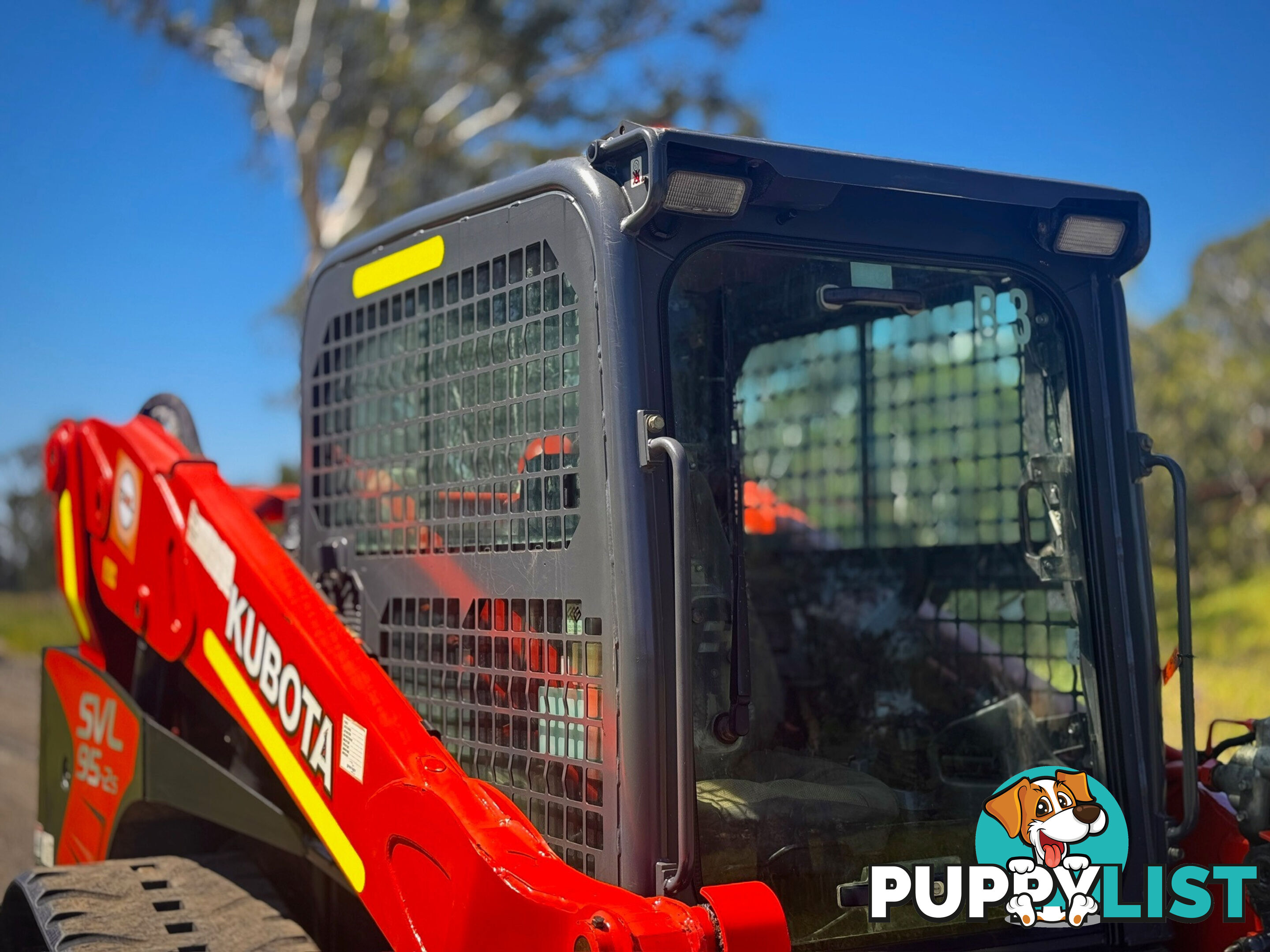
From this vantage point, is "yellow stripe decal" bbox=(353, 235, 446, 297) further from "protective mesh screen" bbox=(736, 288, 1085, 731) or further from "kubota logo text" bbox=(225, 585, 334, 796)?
"protective mesh screen" bbox=(736, 288, 1085, 731)

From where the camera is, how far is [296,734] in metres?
2.92

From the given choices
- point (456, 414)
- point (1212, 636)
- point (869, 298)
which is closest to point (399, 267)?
point (456, 414)

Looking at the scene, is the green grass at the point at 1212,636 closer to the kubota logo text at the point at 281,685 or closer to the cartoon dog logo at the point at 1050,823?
the cartoon dog logo at the point at 1050,823

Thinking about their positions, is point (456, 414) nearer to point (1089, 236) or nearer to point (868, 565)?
point (1089, 236)

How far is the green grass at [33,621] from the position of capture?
71.7 feet

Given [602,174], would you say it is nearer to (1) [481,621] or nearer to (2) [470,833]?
(1) [481,621]

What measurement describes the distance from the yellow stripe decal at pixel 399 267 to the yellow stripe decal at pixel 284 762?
0.92 metres

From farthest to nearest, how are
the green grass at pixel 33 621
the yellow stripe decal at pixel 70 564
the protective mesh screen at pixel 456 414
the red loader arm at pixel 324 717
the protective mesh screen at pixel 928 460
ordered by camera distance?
the green grass at pixel 33 621 < the yellow stripe decal at pixel 70 564 < the protective mesh screen at pixel 928 460 < the protective mesh screen at pixel 456 414 < the red loader arm at pixel 324 717

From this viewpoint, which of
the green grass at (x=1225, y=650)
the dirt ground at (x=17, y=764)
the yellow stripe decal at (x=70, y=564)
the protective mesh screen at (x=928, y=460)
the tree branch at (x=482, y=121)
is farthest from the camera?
the tree branch at (x=482, y=121)

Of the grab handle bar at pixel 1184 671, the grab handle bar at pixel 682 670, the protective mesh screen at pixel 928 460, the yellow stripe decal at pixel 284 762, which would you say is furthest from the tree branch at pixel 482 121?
the grab handle bar at pixel 682 670

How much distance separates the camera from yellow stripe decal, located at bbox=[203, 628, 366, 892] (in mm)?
2764

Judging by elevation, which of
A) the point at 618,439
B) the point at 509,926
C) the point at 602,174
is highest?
the point at 602,174

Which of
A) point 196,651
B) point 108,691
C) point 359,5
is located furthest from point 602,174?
point 359,5

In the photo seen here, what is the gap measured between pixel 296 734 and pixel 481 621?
50cm
